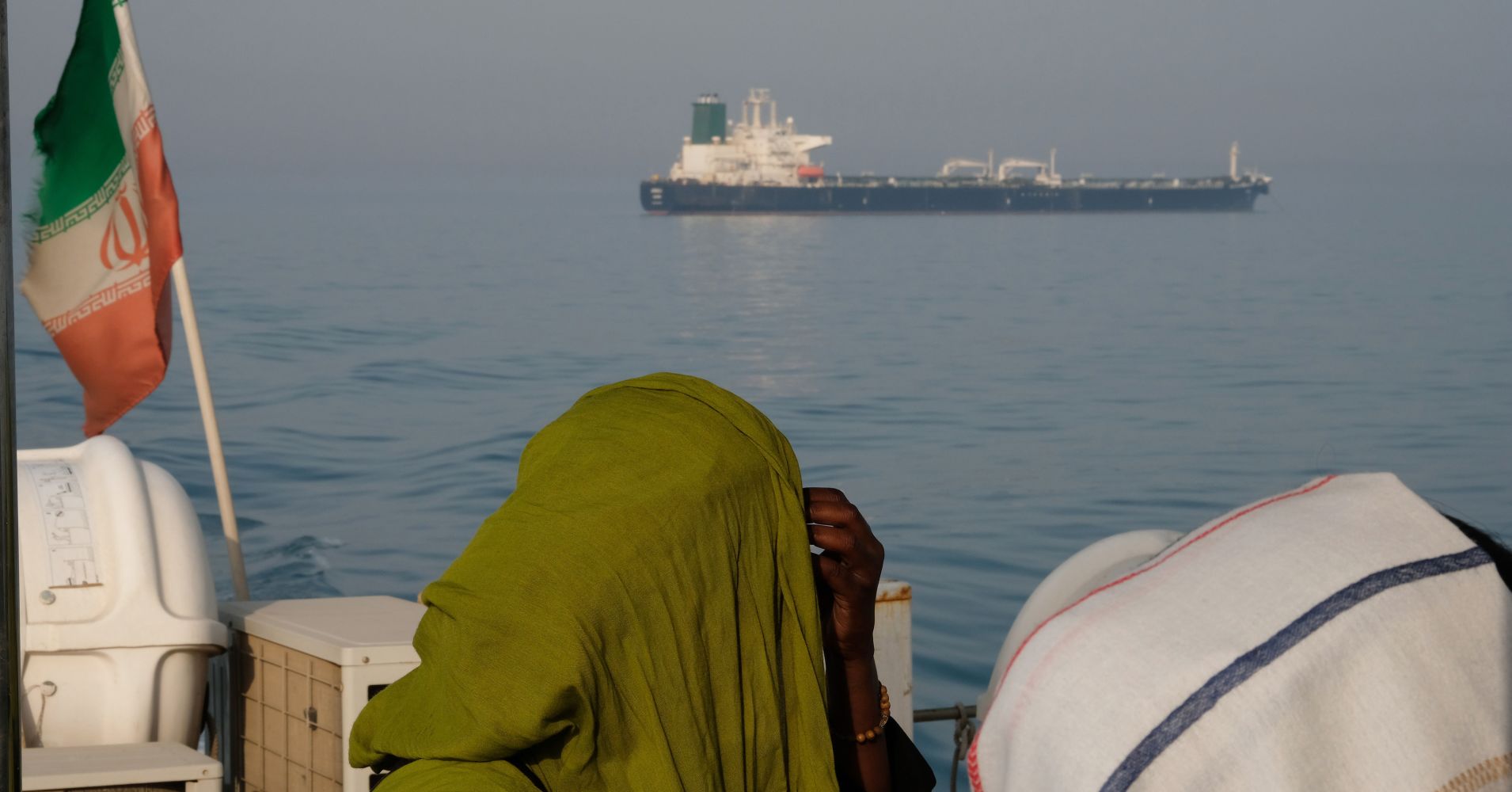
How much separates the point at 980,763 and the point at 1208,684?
0.11 metres

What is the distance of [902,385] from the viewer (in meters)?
A: 22.5

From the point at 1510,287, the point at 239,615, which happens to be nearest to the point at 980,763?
A: the point at 239,615

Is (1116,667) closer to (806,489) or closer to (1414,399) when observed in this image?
(806,489)

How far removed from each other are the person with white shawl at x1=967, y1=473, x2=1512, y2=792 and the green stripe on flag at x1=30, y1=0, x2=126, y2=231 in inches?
135

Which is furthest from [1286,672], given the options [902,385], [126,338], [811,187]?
[811,187]

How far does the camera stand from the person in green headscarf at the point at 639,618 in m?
0.83

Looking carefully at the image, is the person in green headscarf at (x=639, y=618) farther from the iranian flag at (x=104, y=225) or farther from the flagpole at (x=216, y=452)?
the iranian flag at (x=104, y=225)

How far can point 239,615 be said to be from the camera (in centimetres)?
233

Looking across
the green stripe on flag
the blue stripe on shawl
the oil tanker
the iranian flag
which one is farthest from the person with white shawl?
the oil tanker

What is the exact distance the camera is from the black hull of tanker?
53875 millimetres

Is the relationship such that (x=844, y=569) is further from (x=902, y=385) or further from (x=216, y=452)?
(x=902, y=385)

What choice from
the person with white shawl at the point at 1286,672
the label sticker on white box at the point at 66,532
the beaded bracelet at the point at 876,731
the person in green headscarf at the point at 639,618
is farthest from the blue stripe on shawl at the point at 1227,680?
the label sticker on white box at the point at 66,532

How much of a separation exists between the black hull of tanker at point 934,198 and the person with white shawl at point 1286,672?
5306 cm

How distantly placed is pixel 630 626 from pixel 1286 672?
409mm
